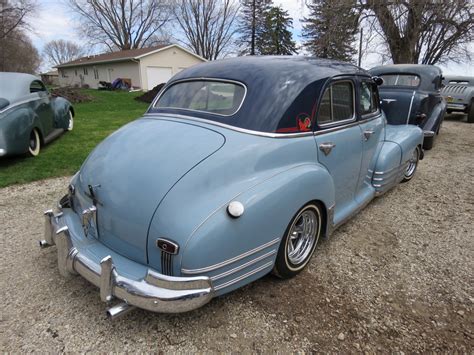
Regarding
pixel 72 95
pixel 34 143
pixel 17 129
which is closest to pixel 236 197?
pixel 17 129

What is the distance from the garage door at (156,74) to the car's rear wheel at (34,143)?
2151 centimetres

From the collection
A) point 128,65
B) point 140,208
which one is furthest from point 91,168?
point 128,65

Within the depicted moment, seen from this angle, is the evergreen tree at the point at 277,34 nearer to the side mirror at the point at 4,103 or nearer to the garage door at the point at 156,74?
the garage door at the point at 156,74

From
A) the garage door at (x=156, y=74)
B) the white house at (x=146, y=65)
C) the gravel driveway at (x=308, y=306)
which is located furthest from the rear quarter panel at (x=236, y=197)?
the garage door at (x=156, y=74)

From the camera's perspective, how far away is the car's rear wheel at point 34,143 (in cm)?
613

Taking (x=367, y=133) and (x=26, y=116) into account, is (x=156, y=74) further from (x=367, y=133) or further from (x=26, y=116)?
(x=367, y=133)

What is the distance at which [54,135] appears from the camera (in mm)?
7234

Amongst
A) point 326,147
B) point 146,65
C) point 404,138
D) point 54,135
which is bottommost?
point 54,135

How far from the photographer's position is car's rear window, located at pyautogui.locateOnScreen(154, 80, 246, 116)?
108 inches

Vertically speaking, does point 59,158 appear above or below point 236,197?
below

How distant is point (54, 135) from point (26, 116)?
4.82ft

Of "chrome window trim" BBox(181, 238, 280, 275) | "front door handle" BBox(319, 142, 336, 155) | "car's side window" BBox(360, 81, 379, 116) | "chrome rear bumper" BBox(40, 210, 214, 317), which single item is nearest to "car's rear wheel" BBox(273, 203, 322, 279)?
"chrome window trim" BBox(181, 238, 280, 275)

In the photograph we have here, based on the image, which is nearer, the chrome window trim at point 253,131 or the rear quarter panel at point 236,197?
the rear quarter panel at point 236,197

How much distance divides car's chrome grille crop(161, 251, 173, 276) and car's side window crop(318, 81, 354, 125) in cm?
175
